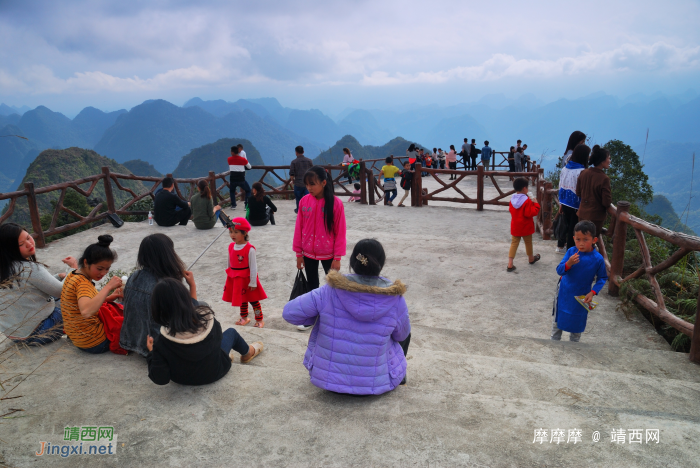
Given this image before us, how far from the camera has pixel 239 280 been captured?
14.1 feet

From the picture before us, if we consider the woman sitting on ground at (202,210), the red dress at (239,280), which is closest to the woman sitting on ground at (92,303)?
the red dress at (239,280)

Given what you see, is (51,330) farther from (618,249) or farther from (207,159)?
(207,159)

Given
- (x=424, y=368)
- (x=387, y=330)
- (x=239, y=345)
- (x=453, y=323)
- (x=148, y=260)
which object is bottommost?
(x=453, y=323)

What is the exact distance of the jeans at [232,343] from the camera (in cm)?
285

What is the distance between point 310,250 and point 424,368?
58.6 inches

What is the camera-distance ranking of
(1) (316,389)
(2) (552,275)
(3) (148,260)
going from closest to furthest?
1. (1) (316,389)
2. (3) (148,260)
3. (2) (552,275)

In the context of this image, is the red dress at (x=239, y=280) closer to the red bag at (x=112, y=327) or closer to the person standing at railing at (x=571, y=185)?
the red bag at (x=112, y=327)

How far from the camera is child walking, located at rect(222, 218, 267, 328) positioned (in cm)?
422

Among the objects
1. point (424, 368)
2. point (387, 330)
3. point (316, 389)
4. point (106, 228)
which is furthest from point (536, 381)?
point (106, 228)

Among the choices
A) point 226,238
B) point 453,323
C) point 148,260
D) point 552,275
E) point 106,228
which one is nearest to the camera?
point 148,260

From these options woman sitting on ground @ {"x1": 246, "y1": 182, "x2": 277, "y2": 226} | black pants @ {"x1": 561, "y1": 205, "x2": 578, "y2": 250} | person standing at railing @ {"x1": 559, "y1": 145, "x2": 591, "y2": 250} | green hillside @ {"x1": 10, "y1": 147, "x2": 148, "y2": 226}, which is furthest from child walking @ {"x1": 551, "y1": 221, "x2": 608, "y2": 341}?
green hillside @ {"x1": 10, "y1": 147, "x2": 148, "y2": 226}

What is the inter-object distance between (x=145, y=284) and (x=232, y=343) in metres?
0.70

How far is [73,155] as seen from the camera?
51000mm

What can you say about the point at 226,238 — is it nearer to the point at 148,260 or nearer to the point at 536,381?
the point at 148,260
